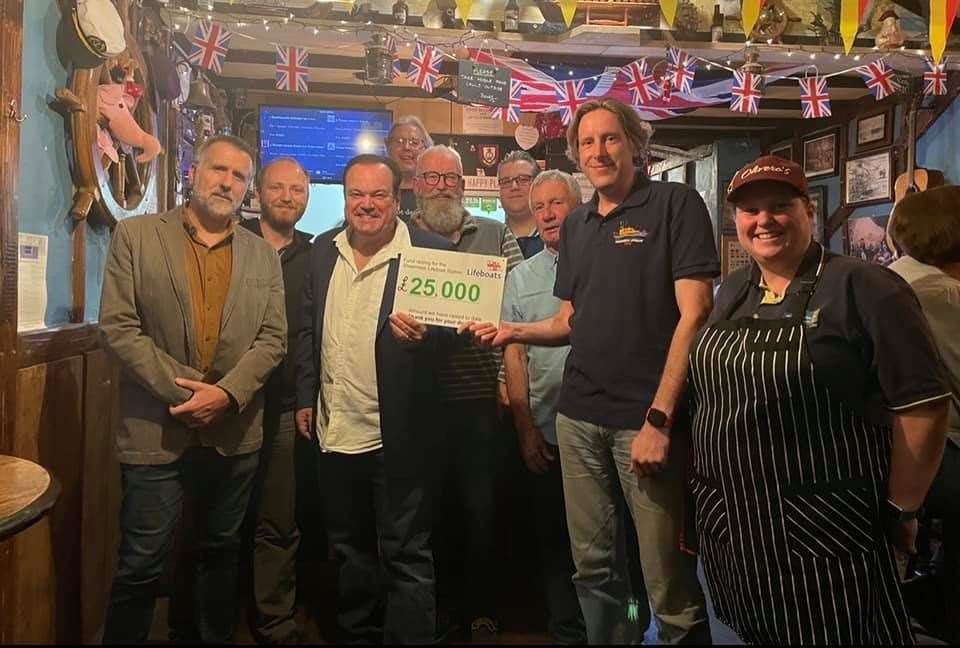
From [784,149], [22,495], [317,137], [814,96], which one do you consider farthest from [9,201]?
[784,149]

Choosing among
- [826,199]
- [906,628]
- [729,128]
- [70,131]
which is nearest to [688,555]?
[906,628]

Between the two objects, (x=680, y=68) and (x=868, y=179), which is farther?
(x=868, y=179)

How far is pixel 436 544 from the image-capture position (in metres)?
2.68

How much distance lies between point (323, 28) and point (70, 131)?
6.20ft

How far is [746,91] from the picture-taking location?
3998 mm

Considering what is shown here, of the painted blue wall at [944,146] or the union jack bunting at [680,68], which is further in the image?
the painted blue wall at [944,146]

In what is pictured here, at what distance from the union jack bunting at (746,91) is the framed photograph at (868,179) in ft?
5.28

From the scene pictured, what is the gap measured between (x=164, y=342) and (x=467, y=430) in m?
1.06

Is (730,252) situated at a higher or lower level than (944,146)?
lower

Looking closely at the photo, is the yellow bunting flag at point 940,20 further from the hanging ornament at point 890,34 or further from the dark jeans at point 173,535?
the dark jeans at point 173,535

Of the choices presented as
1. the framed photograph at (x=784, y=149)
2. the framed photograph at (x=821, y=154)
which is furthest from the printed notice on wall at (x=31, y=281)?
the framed photograph at (x=784, y=149)

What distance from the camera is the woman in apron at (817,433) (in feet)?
4.73

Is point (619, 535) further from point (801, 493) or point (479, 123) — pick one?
point (479, 123)

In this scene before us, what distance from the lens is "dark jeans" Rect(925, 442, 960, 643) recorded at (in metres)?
2.07
